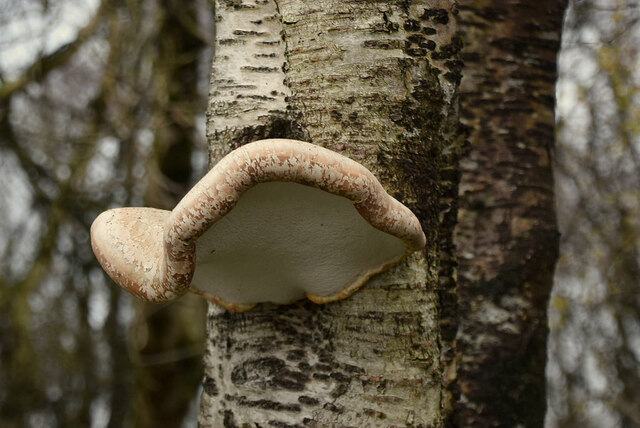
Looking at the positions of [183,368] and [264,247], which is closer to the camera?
[264,247]

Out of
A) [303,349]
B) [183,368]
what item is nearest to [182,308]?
[183,368]

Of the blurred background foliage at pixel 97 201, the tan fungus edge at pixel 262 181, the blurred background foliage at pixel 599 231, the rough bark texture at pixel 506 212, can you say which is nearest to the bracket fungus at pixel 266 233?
the tan fungus edge at pixel 262 181

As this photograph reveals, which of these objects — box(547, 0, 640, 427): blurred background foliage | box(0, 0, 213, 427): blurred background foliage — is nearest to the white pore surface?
box(0, 0, 213, 427): blurred background foliage

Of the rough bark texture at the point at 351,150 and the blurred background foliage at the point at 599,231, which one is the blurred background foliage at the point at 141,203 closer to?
the blurred background foliage at the point at 599,231

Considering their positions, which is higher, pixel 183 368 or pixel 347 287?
pixel 347 287

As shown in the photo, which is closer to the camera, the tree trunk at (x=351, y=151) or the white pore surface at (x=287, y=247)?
the white pore surface at (x=287, y=247)

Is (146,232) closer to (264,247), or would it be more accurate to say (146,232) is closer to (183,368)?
(264,247)
